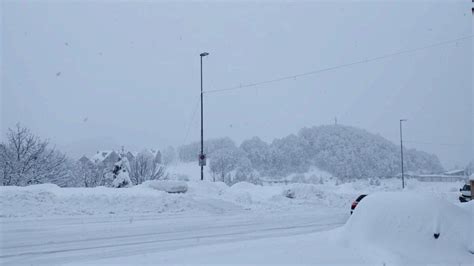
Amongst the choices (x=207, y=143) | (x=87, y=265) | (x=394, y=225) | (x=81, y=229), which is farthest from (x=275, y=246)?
(x=207, y=143)

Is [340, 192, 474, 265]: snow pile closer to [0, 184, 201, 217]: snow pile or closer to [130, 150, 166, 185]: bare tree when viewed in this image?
[0, 184, 201, 217]: snow pile

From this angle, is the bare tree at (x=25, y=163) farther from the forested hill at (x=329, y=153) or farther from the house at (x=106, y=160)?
the forested hill at (x=329, y=153)

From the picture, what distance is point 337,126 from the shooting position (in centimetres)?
15775

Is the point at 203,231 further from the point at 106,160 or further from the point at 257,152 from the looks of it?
the point at 257,152

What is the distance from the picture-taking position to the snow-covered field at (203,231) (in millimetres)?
9648

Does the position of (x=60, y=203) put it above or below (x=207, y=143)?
below

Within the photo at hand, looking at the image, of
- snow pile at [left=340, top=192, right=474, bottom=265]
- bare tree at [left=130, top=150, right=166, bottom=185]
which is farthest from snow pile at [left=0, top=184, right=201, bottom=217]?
bare tree at [left=130, top=150, right=166, bottom=185]

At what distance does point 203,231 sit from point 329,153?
134 metres

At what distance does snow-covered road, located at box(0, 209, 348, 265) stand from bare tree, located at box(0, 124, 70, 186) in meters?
19.1

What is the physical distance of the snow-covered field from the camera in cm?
965

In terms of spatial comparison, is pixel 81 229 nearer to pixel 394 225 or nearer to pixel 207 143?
pixel 394 225

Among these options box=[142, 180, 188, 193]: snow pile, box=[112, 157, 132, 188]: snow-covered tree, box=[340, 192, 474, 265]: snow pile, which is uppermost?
box=[112, 157, 132, 188]: snow-covered tree

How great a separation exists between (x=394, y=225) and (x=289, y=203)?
21.5m

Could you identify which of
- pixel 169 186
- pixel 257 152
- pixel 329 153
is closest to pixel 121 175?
pixel 169 186
